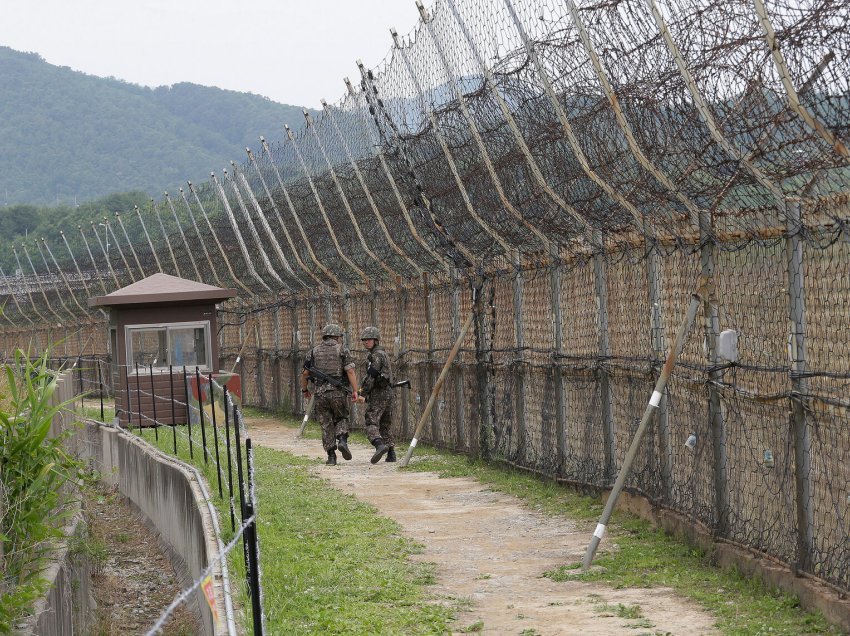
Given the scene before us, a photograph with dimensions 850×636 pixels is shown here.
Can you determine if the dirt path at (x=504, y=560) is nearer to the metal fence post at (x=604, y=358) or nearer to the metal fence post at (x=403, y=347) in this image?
the metal fence post at (x=604, y=358)

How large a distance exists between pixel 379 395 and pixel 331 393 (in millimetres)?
515

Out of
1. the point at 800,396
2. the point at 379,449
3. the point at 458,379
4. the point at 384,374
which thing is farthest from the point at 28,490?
the point at 458,379

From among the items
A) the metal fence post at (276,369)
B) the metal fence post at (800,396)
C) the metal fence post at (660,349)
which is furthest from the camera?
the metal fence post at (276,369)

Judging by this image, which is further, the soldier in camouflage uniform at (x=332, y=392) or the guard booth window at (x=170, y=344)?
the guard booth window at (x=170, y=344)

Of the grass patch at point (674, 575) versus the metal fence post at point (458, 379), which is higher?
the metal fence post at point (458, 379)

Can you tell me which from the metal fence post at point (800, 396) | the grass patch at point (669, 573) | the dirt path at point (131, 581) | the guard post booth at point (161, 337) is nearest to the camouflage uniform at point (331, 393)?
the dirt path at point (131, 581)

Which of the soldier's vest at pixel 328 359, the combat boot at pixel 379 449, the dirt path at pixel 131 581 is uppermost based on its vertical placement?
the soldier's vest at pixel 328 359

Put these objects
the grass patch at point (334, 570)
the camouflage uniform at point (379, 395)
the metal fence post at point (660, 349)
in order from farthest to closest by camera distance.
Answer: the camouflage uniform at point (379, 395) → the metal fence post at point (660, 349) → the grass patch at point (334, 570)

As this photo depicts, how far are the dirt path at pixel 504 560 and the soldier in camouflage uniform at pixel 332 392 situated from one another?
0.97 m

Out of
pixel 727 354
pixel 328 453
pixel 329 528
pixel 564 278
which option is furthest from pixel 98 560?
pixel 727 354

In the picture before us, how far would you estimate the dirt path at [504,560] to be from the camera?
6.77 m

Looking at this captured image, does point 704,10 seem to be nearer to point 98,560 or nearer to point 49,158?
point 98,560

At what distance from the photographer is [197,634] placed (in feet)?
30.0

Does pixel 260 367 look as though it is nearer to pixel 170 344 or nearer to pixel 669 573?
pixel 170 344
